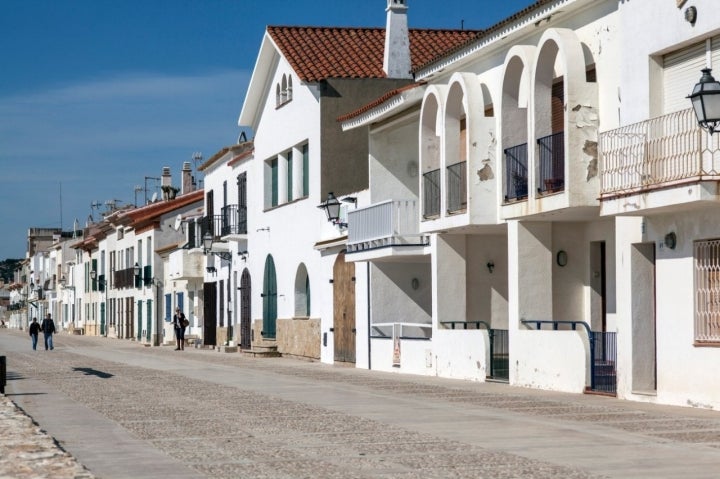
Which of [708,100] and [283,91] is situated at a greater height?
[283,91]

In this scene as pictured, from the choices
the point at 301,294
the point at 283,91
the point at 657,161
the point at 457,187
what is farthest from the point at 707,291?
the point at 283,91

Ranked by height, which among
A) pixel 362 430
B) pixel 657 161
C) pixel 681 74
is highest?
pixel 681 74

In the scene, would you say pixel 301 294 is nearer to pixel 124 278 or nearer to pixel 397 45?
pixel 397 45

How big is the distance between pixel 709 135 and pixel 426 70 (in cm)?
1150

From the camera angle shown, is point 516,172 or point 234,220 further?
point 234,220

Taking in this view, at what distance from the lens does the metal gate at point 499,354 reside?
963 inches

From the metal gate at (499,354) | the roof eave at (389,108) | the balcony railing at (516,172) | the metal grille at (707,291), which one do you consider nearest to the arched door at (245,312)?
the roof eave at (389,108)

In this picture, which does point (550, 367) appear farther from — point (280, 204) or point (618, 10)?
point (280, 204)

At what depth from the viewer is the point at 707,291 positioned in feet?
57.2

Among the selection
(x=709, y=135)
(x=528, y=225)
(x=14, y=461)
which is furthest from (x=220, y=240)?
(x=14, y=461)

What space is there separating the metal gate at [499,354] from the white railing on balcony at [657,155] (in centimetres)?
603

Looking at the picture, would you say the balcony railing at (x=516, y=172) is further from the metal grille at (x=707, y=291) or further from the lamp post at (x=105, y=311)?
the lamp post at (x=105, y=311)

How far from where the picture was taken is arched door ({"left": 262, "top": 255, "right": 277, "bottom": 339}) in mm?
41188

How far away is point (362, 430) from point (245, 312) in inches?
1228
